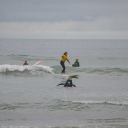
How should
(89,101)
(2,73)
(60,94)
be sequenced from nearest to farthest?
(89,101) < (60,94) < (2,73)

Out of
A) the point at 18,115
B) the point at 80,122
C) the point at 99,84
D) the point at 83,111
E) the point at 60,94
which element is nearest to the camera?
the point at 80,122

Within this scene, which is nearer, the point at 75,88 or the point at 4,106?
the point at 4,106

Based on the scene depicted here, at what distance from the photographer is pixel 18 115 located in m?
14.1

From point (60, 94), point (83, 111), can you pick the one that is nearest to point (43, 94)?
point (60, 94)

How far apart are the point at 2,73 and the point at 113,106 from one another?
645 inches

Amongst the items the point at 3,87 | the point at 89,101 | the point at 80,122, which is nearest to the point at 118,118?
the point at 80,122

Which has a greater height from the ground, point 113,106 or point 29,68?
point 29,68

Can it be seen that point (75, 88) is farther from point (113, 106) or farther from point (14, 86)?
point (113, 106)

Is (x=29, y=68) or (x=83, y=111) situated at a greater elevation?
(x=29, y=68)

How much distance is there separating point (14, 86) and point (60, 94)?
4.35 m

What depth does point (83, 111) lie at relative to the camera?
15031 mm

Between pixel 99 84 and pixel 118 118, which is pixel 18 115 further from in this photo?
pixel 99 84

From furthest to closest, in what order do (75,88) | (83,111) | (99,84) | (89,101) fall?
(99,84) → (75,88) → (89,101) → (83,111)

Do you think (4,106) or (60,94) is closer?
(4,106)
